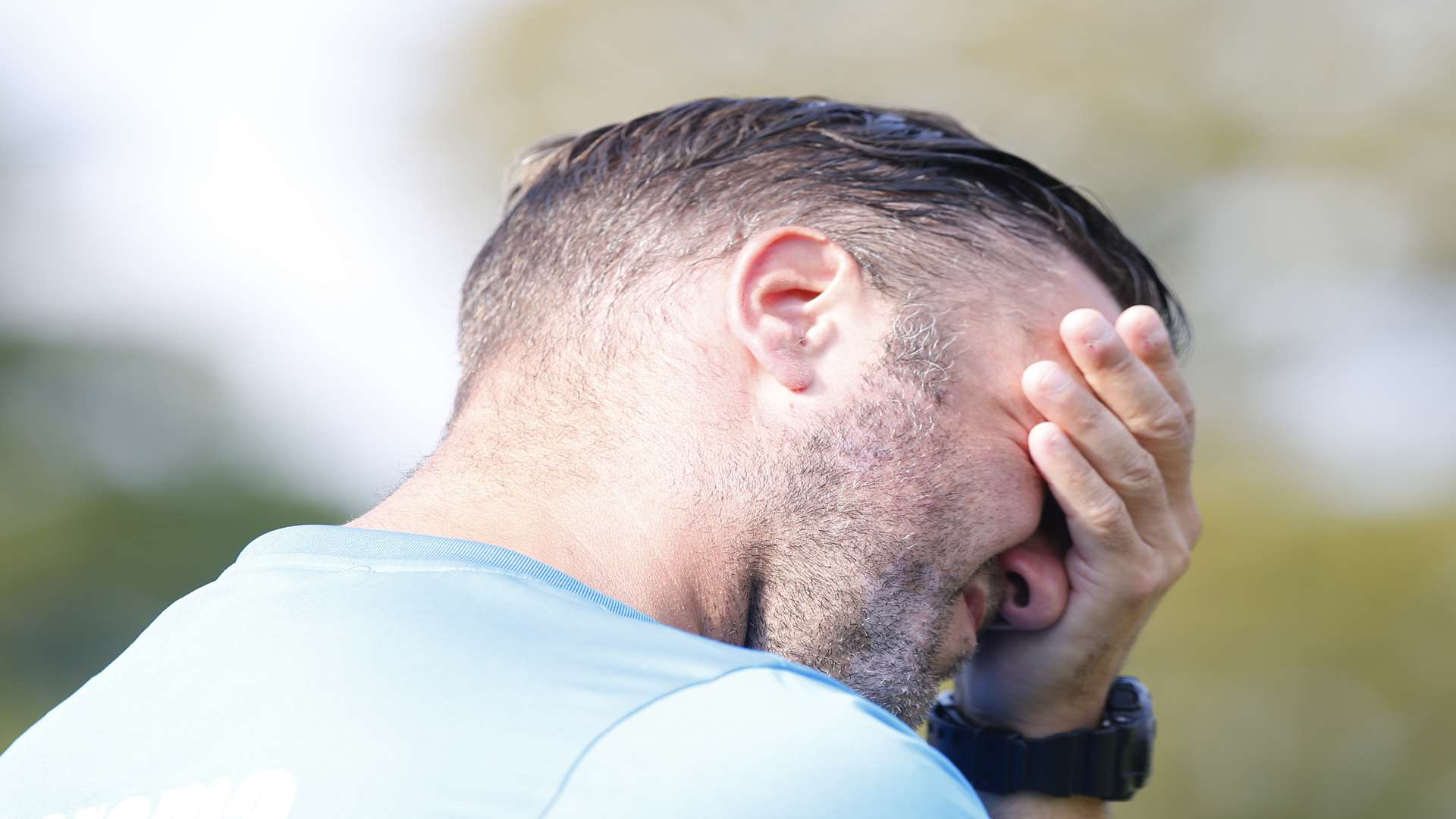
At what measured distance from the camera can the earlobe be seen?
199 cm

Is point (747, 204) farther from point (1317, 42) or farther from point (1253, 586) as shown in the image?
point (1317, 42)

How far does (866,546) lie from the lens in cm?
207

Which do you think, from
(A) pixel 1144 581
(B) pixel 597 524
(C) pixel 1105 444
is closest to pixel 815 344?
(B) pixel 597 524

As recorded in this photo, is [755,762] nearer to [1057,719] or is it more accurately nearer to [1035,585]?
[1035,585]

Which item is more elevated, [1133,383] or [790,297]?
[790,297]

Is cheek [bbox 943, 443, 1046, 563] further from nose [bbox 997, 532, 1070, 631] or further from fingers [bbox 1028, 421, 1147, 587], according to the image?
nose [bbox 997, 532, 1070, 631]

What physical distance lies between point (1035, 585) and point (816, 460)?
798 mm

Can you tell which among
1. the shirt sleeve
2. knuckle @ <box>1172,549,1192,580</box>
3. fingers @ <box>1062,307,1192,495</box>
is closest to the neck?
the shirt sleeve

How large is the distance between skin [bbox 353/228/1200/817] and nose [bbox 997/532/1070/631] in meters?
0.09

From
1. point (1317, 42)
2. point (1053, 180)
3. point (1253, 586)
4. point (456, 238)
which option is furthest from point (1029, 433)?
point (456, 238)

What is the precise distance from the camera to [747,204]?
2193 millimetres

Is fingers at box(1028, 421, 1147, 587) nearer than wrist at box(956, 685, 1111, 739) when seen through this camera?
Yes

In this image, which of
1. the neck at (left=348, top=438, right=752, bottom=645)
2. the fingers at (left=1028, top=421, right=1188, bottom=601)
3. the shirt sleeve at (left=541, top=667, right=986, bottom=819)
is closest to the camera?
the shirt sleeve at (left=541, top=667, right=986, bottom=819)

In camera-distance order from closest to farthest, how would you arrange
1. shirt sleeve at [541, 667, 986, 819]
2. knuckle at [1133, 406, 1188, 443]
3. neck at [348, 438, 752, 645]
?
shirt sleeve at [541, 667, 986, 819]
neck at [348, 438, 752, 645]
knuckle at [1133, 406, 1188, 443]
